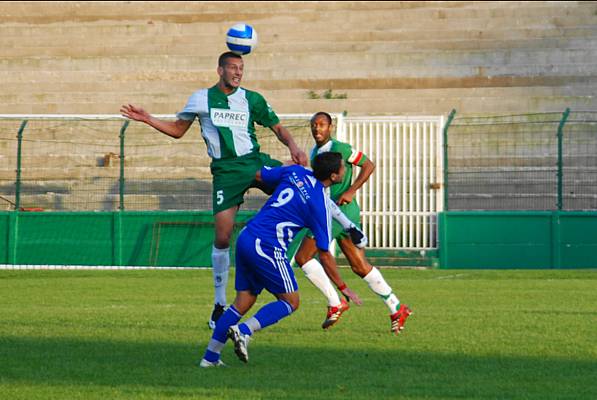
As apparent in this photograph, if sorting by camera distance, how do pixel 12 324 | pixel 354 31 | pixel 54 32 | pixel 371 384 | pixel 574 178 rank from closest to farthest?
pixel 371 384
pixel 12 324
pixel 574 178
pixel 354 31
pixel 54 32

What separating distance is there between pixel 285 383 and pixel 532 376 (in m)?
1.50

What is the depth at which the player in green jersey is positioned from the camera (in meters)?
10.3

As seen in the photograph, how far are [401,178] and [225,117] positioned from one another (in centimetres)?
1288

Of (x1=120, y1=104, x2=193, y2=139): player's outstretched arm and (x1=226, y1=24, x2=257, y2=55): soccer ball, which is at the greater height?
(x1=226, y1=24, x2=257, y2=55): soccer ball

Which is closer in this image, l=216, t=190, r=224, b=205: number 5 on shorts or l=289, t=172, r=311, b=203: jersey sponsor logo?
l=289, t=172, r=311, b=203: jersey sponsor logo

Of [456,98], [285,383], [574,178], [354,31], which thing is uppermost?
[354,31]

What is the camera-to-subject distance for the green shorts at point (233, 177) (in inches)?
415

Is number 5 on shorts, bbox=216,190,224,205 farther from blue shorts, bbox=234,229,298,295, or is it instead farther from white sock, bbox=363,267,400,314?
blue shorts, bbox=234,229,298,295

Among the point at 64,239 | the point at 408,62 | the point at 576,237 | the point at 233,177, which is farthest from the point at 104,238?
the point at 233,177

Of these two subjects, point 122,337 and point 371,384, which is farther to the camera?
point 122,337

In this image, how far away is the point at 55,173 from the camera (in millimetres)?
24062

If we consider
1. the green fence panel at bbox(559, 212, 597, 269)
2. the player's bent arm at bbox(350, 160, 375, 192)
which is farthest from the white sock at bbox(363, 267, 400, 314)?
the green fence panel at bbox(559, 212, 597, 269)

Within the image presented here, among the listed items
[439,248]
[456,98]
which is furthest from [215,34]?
[439,248]

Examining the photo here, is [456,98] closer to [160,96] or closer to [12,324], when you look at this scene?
[160,96]
